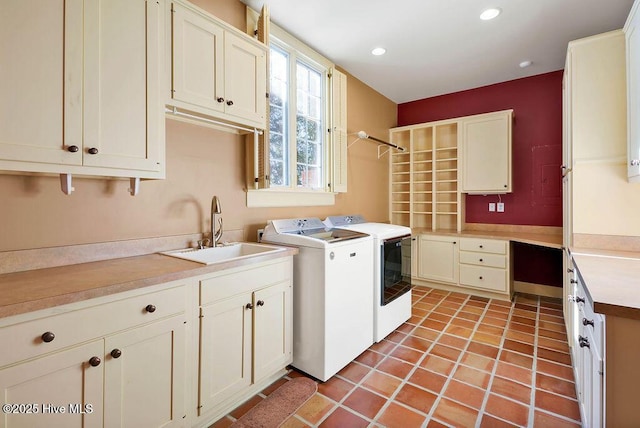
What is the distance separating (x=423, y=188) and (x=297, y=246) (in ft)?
9.77

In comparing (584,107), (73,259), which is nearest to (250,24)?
(73,259)

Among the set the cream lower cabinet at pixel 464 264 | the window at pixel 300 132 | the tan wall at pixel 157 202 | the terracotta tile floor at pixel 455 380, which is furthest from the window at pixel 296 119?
the cream lower cabinet at pixel 464 264

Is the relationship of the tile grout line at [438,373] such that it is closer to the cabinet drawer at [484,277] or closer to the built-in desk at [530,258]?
the cabinet drawer at [484,277]

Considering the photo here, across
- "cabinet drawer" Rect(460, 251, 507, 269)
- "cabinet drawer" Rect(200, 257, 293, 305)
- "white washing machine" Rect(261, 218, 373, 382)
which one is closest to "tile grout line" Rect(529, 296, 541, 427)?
"cabinet drawer" Rect(460, 251, 507, 269)

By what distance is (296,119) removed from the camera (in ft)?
9.58

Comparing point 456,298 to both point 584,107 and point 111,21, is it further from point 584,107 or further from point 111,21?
point 111,21

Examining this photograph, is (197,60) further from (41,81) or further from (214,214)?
(214,214)

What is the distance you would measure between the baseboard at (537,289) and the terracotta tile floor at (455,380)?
0.76 metres

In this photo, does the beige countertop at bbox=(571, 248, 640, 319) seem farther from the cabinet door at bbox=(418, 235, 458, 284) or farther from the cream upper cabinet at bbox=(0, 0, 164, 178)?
the cream upper cabinet at bbox=(0, 0, 164, 178)

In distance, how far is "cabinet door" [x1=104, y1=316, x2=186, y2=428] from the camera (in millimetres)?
1197

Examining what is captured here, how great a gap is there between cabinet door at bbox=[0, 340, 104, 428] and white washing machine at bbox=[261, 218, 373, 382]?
1.23 metres

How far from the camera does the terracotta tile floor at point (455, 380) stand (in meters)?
1.70

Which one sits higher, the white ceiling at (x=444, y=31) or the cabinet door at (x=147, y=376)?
the white ceiling at (x=444, y=31)

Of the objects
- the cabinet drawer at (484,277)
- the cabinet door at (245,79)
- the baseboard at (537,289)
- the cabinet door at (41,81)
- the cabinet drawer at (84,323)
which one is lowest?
the baseboard at (537,289)
